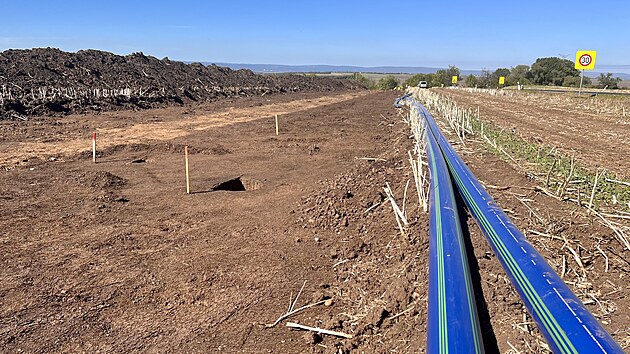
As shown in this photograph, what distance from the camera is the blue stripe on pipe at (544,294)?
6.99 feet

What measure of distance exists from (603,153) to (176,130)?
40.8ft

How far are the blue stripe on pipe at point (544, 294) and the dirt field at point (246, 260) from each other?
0.20 metres

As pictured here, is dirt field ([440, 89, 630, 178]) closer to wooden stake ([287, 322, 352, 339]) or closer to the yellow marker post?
wooden stake ([287, 322, 352, 339])

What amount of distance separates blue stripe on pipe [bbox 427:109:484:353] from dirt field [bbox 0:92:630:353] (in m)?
0.30

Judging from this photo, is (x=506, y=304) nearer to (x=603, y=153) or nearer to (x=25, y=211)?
(x=25, y=211)

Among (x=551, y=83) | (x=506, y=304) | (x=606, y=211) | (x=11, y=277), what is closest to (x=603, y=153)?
(x=606, y=211)

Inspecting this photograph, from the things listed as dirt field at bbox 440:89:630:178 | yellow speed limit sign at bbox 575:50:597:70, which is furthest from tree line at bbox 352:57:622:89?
dirt field at bbox 440:89:630:178

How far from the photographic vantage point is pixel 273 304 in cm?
388

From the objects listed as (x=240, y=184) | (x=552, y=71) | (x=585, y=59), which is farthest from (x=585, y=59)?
(x=552, y=71)

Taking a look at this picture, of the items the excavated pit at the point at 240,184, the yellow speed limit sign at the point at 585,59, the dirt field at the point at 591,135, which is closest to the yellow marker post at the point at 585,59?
the yellow speed limit sign at the point at 585,59

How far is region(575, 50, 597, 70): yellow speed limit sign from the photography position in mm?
29089

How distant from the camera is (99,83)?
A: 26.0 metres

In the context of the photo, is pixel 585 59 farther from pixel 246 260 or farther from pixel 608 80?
pixel 246 260

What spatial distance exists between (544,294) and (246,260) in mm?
3015
